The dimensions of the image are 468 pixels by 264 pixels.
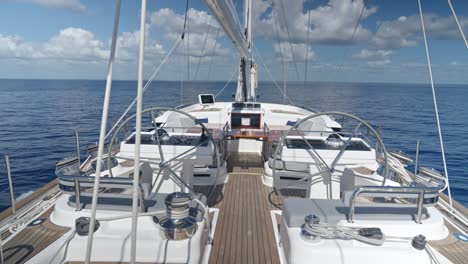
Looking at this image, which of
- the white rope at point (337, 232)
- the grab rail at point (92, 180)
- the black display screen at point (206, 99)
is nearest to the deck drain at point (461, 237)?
the white rope at point (337, 232)

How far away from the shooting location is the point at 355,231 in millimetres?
2607

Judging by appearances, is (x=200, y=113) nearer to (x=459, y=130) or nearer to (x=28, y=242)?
(x=28, y=242)

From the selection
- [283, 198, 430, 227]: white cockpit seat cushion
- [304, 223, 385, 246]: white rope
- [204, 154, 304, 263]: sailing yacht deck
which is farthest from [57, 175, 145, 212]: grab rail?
[304, 223, 385, 246]: white rope

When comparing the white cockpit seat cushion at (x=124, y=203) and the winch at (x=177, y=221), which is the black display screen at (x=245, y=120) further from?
the winch at (x=177, y=221)

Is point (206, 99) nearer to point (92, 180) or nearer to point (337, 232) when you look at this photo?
point (92, 180)

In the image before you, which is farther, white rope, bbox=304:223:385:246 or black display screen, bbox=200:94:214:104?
black display screen, bbox=200:94:214:104

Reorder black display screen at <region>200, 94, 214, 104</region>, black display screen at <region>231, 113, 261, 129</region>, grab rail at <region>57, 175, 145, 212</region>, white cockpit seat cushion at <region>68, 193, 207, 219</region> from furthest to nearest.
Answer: black display screen at <region>200, 94, 214, 104</region>, black display screen at <region>231, 113, 261, 129</region>, white cockpit seat cushion at <region>68, 193, 207, 219</region>, grab rail at <region>57, 175, 145, 212</region>

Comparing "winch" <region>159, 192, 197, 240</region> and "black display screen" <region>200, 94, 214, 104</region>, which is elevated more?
"black display screen" <region>200, 94, 214, 104</region>

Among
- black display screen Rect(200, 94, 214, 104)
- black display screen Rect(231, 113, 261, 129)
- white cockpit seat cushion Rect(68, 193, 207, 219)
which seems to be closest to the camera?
white cockpit seat cushion Rect(68, 193, 207, 219)

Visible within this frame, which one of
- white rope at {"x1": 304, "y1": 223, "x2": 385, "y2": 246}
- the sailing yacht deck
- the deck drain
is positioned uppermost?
white rope at {"x1": 304, "y1": 223, "x2": 385, "y2": 246}

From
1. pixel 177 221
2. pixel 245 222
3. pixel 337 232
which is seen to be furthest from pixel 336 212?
pixel 177 221

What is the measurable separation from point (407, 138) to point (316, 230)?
2004 cm

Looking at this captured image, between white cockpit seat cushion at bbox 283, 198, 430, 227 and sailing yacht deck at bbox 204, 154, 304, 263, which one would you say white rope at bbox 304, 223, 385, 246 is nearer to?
white cockpit seat cushion at bbox 283, 198, 430, 227

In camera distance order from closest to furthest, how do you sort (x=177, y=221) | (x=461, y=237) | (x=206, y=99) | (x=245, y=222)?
(x=177, y=221) < (x=461, y=237) < (x=245, y=222) < (x=206, y=99)
